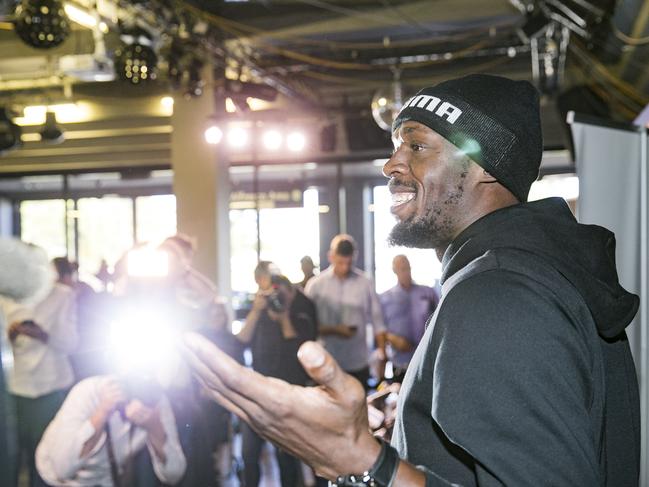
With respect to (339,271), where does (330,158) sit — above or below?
above

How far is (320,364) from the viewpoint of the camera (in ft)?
2.79

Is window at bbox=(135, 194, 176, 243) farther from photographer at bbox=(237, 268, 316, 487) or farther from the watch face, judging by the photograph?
the watch face

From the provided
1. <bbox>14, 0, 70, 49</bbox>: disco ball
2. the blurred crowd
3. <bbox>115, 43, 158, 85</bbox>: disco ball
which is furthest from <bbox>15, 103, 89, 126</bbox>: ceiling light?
<bbox>14, 0, 70, 49</bbox>: disco ball

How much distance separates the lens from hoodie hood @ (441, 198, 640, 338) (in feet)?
3.67

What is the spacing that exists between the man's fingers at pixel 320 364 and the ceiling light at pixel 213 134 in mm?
7743

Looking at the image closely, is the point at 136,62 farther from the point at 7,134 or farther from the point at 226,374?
the point at 226,374

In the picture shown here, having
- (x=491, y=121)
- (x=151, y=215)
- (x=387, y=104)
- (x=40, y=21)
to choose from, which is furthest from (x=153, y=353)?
(x=151, y=215)

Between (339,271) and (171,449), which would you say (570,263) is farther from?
(339,271)

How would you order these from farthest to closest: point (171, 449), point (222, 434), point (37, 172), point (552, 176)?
point (37, 172) < point (552, 176) < point (222, 434) < point (171, 449)

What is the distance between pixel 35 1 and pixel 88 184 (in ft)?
32.5

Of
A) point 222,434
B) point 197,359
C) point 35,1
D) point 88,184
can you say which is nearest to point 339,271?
point 222,434

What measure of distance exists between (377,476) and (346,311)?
5.14 m

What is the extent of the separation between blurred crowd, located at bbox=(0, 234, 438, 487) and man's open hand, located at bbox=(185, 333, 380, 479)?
64 mm

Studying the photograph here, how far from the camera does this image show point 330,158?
1173 centimetres
